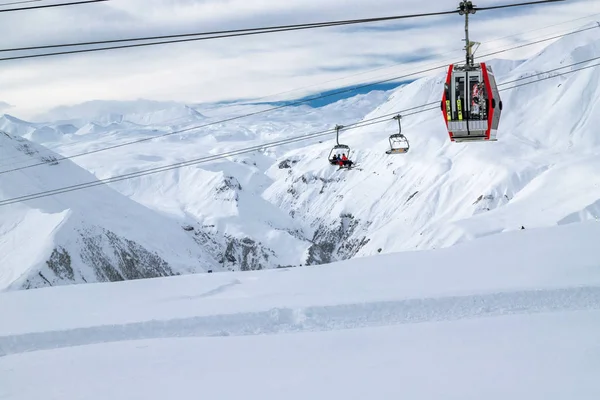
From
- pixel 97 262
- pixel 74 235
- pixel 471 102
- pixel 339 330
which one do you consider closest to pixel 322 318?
pixel 339 330

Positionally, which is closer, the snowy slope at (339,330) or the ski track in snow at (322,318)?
the snowy slope at (339,330)

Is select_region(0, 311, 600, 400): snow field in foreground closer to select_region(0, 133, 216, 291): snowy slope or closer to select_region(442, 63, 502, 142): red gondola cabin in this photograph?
select_region(442, 63, 502, 142): red gondola cabin

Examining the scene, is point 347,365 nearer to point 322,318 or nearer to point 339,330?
point 339,330

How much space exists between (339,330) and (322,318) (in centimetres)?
90

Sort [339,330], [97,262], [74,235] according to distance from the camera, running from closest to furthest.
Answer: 1. [339,330]
2. [74,235]
3. [97,262]

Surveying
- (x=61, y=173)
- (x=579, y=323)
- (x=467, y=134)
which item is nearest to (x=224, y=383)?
(x=579, y=323)

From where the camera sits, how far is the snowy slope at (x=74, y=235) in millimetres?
111763

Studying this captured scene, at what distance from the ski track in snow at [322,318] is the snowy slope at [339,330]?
3cm

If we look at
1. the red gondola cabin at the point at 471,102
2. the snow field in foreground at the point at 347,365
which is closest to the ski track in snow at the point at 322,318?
the snow field in foreground at the point at 347,365

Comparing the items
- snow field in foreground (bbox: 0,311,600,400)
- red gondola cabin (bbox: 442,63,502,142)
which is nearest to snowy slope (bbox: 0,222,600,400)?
snow field in foreground (bbox: 0,311,600,400)

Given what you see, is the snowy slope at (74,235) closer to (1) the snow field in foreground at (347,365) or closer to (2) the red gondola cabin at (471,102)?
(2) the red gondola cabin at (471,102)

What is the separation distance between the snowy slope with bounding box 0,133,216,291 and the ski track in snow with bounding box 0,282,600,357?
93283 mm

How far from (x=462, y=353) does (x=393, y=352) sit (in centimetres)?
122

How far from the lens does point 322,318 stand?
14.0m
